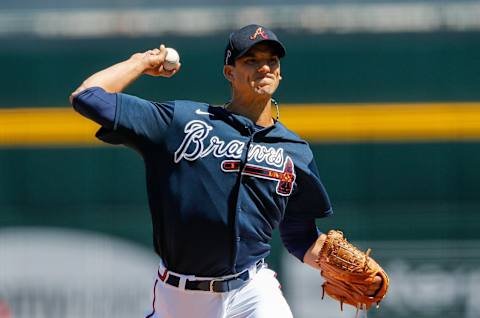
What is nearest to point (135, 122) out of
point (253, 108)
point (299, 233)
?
point (253, 108)

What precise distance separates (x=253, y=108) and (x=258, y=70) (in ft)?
0.47

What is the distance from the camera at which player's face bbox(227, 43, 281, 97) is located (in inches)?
130

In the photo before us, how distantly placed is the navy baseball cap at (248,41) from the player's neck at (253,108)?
142 mm

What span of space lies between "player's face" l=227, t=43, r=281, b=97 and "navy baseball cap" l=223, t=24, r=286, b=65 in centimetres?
2

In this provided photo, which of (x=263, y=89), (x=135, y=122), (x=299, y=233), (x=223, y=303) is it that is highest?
(x=263, y=89)

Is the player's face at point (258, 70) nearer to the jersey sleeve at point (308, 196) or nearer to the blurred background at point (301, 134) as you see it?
the jersey sleeve at point (308, 196)

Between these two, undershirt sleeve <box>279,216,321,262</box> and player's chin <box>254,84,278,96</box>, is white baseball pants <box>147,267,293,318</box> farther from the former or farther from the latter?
player's chin <box>254,84,278,96</box>

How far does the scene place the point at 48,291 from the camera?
688 cm

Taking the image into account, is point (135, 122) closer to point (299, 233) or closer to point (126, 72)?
point (126, 72)

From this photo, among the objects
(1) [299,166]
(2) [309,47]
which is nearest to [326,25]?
(2) [309,47]

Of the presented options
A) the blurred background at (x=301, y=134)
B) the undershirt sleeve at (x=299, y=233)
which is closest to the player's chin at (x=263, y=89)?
the undershirt sleeve at (x=299, y=233)

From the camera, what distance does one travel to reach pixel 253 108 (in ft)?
11.1

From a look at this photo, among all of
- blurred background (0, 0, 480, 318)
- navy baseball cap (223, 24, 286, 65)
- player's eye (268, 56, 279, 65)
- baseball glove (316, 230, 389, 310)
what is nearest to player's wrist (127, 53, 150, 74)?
navy baseball cap (223, 24, 286, 65)

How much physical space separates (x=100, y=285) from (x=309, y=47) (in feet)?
7.36
